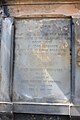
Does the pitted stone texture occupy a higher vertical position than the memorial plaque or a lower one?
lower

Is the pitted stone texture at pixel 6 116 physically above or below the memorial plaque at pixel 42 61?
below

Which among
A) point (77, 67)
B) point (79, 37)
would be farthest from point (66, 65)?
point (79, 37)

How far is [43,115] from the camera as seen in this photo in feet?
19.2

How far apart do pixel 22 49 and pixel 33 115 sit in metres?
1.30

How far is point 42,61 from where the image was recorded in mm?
6012

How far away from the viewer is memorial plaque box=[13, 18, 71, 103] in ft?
19.4

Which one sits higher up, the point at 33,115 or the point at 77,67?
the point at 77,67

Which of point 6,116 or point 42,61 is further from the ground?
point 42,61

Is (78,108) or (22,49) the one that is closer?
(78,108)

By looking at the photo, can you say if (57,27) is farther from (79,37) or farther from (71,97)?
(71,97)

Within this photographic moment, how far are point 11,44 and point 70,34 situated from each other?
1168 millimetres

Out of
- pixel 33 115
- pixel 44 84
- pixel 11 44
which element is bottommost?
pixel 33 115

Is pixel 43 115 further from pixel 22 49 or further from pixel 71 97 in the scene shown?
pixel 22 49

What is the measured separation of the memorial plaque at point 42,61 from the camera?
5.92m
